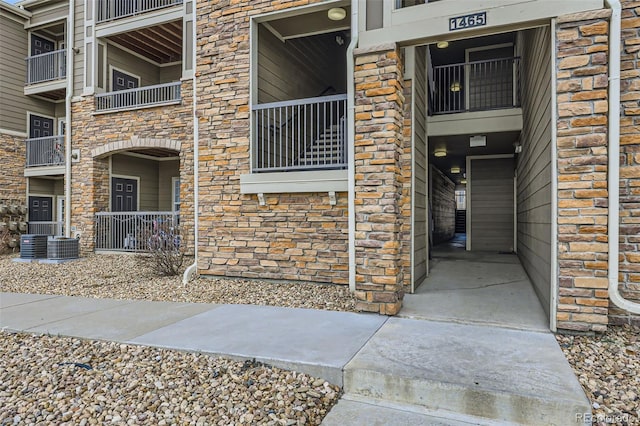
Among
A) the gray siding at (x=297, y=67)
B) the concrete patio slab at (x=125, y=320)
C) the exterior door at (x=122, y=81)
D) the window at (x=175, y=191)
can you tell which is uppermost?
the exterior door at (x=122, y=81)

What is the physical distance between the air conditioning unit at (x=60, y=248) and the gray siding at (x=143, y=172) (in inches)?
105

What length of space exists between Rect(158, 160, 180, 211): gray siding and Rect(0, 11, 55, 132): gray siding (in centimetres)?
456

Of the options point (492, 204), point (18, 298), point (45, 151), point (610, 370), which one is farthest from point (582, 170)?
point (45, 151)

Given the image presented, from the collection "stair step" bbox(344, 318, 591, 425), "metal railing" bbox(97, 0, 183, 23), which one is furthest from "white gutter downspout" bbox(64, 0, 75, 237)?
"stair step" bbox(344, 318, 591, 425)

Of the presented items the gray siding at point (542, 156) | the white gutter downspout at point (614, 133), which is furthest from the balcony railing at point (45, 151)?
the white gutter downspout at point (614, 133)

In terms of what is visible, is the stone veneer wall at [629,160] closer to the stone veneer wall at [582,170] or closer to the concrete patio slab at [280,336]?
A: the stone veneer wall at [582,170]

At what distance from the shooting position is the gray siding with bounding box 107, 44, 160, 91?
10.8 m

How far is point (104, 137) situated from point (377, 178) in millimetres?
8899

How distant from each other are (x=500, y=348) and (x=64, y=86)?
45.2ft

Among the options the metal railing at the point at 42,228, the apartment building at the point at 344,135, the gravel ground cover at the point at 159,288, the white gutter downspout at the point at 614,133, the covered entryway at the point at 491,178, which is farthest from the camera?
the metal railing at the point at 42,228

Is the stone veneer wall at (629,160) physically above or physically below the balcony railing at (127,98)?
below

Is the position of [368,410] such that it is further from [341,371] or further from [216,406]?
[216,406]

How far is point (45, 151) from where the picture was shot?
41.2 feet

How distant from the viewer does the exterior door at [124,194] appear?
1132cm
